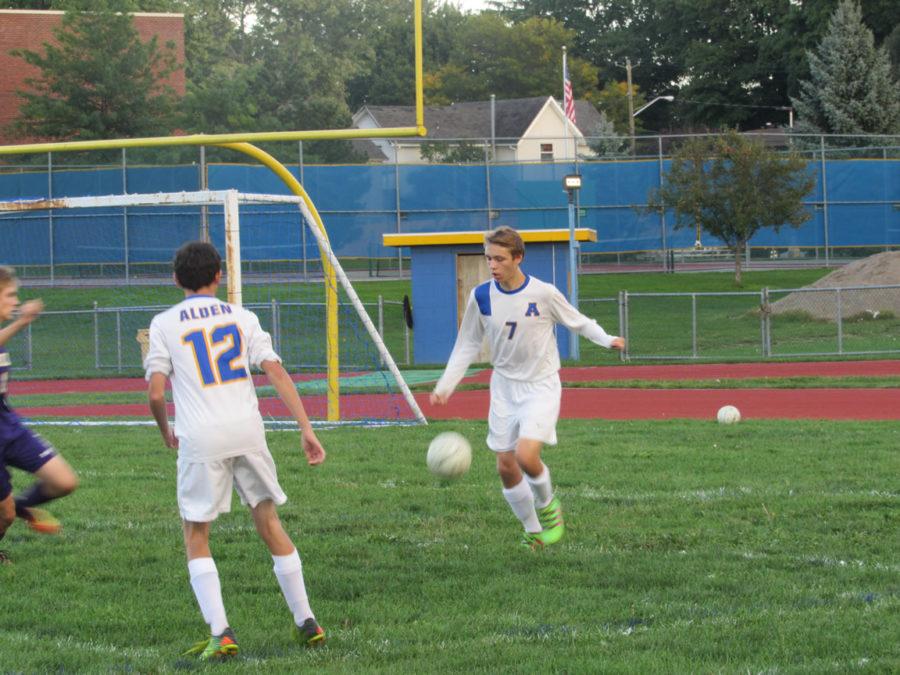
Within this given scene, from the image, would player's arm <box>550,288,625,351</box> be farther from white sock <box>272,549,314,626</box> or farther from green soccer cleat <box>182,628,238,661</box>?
green soccer cleat <box>182,628,238,661</box>

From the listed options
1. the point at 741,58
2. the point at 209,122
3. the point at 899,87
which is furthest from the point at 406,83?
the point at 899,87

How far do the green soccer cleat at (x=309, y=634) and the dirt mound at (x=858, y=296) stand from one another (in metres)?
24.6

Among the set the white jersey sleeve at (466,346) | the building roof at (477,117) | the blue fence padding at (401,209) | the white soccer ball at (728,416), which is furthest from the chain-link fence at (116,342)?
the building roof at (477,117)

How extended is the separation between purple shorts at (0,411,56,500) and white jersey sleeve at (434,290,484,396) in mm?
2473

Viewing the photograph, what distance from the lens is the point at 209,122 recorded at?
5009 cm

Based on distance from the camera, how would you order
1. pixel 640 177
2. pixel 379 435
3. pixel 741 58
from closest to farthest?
pixel 379 435 < pixel 640 177 < pixel 741 58

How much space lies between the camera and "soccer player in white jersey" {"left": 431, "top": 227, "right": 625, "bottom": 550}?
770cm

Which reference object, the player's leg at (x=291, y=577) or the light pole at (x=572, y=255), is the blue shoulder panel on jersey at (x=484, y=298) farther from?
the light pole at (x=572, y=255)

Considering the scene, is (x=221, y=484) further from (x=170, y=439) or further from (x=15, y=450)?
(x=15, y=450)

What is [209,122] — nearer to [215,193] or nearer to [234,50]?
[234,50]

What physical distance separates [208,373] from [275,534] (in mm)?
784

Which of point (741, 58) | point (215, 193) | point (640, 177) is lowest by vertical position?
point (215, 193)

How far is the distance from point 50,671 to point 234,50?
65798 millimetres

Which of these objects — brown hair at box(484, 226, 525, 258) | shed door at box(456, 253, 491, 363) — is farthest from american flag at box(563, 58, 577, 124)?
brown hair at box(484, 226, 525, 258)
